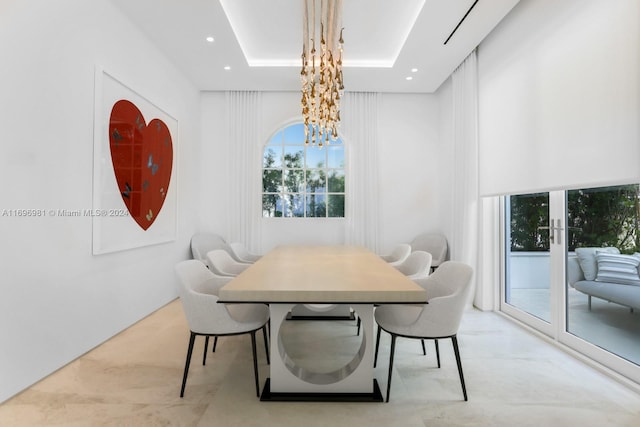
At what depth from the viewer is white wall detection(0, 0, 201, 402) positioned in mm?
2240

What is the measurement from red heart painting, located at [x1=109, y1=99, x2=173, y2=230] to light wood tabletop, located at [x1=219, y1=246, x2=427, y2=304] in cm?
176

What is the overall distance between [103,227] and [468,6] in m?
3.84

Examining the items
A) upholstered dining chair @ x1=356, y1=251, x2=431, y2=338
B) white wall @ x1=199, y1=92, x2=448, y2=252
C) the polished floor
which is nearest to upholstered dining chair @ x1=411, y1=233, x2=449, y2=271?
white wall @ x1=199, y1=92, x2=448, y2=252

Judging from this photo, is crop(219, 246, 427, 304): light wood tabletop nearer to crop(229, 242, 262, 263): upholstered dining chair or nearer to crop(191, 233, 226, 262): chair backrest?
crop(229, 242, 262, 263): upholstered dining chair

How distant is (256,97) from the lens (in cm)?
554

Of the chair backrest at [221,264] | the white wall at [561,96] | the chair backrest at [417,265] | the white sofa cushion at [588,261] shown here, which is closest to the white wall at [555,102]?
the white wall at [561,96]

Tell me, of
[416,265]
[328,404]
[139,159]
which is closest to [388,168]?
[416,265]

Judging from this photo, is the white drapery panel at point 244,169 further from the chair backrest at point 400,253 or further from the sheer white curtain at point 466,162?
the sheer white curtain at point 466,162

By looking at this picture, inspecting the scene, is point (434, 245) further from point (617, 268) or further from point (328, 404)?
point (328, 404)

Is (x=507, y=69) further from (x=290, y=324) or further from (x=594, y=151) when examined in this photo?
(x=290, y=324)

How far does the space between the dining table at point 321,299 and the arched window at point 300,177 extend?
3.12 m

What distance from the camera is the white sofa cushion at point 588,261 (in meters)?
2.83

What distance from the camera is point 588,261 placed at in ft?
9.47

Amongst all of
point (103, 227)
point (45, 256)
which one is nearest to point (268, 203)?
point (103, 227)
